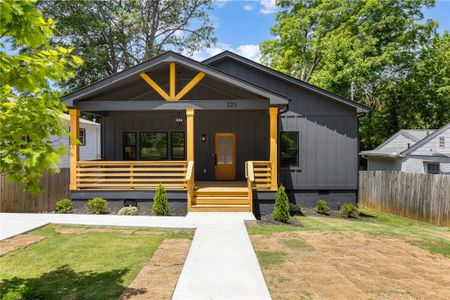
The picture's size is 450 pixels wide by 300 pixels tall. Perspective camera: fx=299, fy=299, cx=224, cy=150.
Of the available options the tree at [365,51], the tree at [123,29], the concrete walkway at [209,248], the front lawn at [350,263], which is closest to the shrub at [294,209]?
the concrete walkway at [209,248]

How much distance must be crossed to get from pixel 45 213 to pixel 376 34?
24.3m

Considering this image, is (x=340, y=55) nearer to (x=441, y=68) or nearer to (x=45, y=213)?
(x=441, y=68)

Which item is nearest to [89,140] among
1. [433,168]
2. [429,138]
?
[429,138]

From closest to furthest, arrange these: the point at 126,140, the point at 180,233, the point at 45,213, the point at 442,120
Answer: the point at 180,233
the point at 45,213
the point at 126,140
the point at 442,120

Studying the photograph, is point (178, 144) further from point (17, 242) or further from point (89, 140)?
point (89, 140)

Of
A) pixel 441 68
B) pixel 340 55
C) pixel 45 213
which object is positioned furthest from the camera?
pixel 441 68

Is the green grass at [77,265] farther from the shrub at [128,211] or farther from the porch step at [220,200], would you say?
the porch step at [220,200]

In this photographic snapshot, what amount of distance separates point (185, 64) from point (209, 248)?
6267 millimetres

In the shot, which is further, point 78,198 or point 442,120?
point 442,120

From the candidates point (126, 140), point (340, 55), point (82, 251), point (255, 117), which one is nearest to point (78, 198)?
point (126, 140)

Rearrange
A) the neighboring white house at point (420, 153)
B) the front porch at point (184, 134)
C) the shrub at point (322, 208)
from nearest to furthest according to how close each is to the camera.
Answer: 1. the shrub at point (322, 208)
2. the front porch at point (184, 134)
3. the neighboring white house at point (420, 153)

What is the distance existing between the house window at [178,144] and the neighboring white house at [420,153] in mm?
13347

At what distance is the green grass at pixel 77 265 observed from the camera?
422 centimetres

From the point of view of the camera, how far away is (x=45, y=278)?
4641 mm
